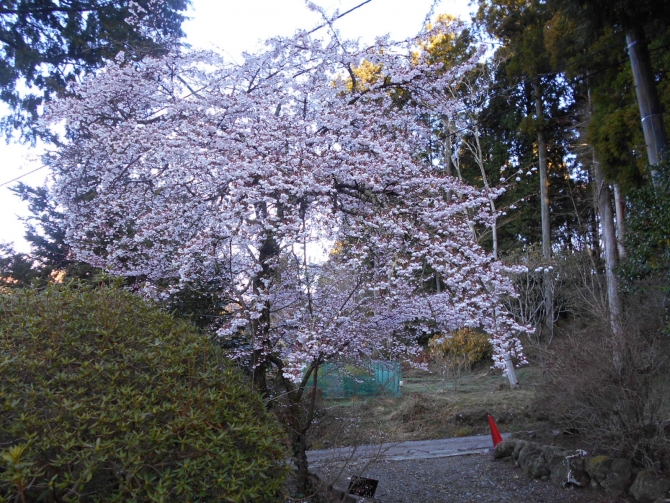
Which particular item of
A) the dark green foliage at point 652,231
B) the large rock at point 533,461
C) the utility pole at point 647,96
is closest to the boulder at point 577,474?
the large rock at point 533,461

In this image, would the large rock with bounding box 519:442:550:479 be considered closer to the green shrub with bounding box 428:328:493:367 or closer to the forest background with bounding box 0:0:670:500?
the forest background with bounding box 0:0:670:500

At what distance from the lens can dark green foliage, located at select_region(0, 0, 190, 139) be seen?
349 inches

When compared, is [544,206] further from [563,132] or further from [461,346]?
[461,346]

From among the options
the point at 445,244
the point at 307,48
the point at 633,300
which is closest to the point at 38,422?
the point at 445,244

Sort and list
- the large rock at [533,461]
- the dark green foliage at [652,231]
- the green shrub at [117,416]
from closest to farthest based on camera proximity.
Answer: the green shrub at [117,416] < the large rock at [533,461] < the dark green foliage at [652,231]

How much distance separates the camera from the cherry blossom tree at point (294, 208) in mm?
5262

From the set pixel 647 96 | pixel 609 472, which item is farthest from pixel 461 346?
pixel 609 472

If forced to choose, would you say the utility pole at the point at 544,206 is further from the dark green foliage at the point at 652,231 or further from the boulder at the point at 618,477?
the boulder at the point at 618,477

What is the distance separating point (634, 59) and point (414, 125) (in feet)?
12.6

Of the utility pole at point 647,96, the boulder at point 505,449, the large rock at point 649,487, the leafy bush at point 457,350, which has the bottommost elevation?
the large rock at point 649,487

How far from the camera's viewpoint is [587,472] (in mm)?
6062

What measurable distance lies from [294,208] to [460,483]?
4327 mm

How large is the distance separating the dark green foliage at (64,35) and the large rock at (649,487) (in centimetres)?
913

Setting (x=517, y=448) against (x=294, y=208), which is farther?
(x=517, y=448)
